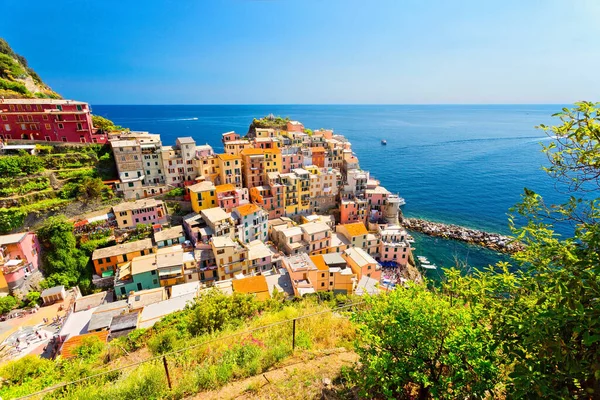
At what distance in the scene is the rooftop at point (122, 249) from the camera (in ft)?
91.7

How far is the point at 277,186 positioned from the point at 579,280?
36.0 metres

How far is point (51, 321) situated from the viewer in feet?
75.4

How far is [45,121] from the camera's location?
35.5m

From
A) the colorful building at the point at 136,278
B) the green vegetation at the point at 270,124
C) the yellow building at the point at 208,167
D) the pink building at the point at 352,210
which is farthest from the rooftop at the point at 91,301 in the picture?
the green vegetation at the point at 270,124

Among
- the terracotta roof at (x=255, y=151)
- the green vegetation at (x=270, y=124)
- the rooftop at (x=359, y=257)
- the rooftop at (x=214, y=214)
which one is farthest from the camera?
the green vegetation at (x=270, y=124)

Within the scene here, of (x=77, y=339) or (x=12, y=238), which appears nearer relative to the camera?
(x=77, y=339)

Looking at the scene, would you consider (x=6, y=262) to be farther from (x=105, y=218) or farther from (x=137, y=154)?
(x=137, y=154)

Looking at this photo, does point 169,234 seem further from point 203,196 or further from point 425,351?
point 425,351

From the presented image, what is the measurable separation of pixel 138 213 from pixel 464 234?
44459 millimetres

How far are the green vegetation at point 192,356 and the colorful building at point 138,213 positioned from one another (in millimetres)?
19832

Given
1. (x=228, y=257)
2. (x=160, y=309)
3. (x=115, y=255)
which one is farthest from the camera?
(x=115, y=255)

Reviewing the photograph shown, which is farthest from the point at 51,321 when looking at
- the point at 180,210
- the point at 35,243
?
the point at 180,210

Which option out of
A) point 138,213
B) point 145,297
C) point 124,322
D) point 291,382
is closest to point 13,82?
point 138,213

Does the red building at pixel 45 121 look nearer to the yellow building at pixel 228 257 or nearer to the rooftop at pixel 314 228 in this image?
the yellow building at pixel 228 257
